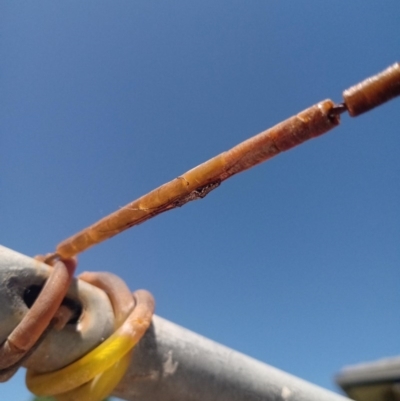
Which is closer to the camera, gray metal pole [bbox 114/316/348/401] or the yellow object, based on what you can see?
the yellow object

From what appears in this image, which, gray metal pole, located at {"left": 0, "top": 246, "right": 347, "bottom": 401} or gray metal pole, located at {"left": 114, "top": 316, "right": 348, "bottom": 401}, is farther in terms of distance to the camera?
gray metal pole, located at {"left": 114, "top": 316, "right": 348, "bottom": 401}

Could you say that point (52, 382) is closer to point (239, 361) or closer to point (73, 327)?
point (73, 327)

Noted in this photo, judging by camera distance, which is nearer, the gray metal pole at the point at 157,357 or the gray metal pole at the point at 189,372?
the gray metal pole at the point at 157,357

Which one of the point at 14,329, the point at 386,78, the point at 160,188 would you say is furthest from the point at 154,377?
the point at 386,78

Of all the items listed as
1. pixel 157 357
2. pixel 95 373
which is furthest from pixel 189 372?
pixel 95 373

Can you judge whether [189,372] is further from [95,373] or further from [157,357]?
[95,373]

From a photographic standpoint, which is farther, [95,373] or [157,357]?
[157,357]

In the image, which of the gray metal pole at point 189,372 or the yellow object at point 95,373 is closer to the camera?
the yellow object at point 95,373

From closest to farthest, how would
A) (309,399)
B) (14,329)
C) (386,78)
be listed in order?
(386,78), (14,329), (309,399)
